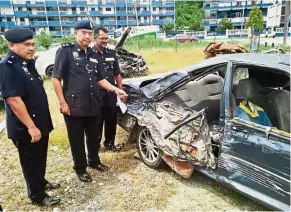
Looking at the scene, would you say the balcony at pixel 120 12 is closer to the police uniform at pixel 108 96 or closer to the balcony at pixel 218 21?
the balcony at pixel 218 21

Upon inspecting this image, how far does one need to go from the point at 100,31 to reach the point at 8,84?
163 cm

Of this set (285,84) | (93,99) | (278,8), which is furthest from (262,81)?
(278,8)

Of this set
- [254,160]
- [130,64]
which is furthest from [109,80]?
[130,64]

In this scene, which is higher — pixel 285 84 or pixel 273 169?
pixel 285 84

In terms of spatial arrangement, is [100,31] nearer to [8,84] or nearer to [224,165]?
[8,84]

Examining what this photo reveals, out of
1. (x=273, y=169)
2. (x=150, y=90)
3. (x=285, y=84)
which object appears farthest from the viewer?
(x=150, y=90)

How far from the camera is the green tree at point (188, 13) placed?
60.3 meters

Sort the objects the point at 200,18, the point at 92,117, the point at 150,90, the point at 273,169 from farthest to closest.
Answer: the point at 200,18 < the point at 150,90 < the point at 92,117 < the point at 273,169

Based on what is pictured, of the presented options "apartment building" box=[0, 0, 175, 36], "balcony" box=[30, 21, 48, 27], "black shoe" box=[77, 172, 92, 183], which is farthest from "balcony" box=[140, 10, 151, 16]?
"black shoe" box=[77, 172, 92, 183]

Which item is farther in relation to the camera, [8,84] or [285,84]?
[285,84]

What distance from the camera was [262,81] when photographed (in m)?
3.12

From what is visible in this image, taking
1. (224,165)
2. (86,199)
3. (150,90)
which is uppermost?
(150,90)

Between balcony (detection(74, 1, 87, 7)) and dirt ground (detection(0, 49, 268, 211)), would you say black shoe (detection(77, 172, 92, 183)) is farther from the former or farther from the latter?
balcony (detection(74, 1, 87, 7))

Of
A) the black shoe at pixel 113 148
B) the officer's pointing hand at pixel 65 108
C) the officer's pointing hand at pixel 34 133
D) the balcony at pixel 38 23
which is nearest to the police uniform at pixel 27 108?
the officer's pointing hand at pixel 34 133
